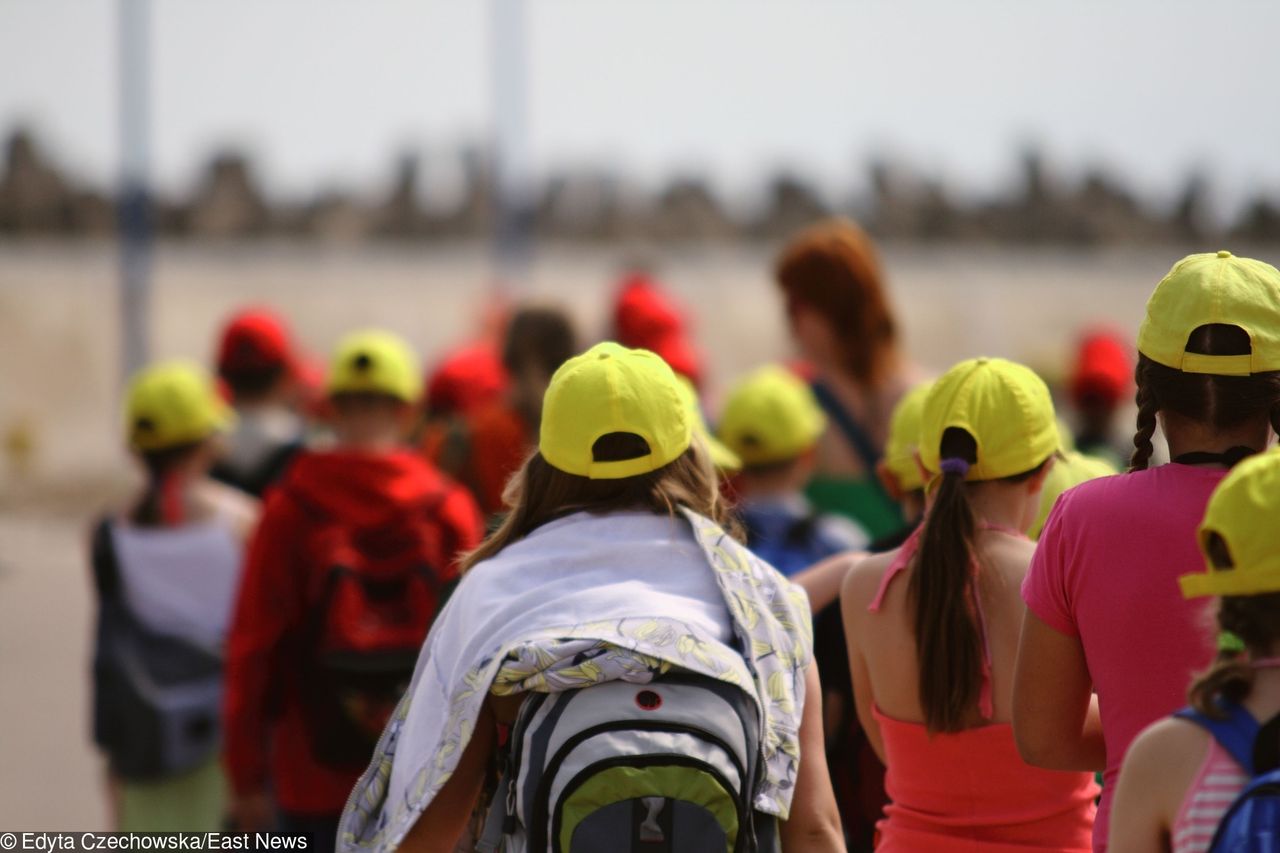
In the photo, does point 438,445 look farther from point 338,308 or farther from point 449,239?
point 449,239

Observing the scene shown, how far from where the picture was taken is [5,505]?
15023 millimetres

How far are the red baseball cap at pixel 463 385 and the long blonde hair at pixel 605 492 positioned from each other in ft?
12.7

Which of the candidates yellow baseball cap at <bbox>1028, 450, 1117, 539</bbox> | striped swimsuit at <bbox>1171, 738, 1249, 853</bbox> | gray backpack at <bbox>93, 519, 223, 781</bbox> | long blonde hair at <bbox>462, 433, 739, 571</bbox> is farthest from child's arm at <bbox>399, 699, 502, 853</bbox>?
gray backpack at <bbox>93, 519, 223, 781</bbox>

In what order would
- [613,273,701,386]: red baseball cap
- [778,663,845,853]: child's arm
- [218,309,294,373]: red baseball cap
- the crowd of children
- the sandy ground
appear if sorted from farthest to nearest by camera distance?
the sandy ground, [613,273,701,386]: red baseball cap, [218,309,294,373]: red baseball cap, [778,663,845,853]: child's arm, the crowd of children

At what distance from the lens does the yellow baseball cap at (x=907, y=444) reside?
342 cm

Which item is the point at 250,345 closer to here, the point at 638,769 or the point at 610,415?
the point at 610,415

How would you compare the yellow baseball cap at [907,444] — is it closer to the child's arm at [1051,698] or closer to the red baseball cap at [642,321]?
the child's arm at [1051,698]

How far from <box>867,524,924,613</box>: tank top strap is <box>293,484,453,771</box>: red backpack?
1469 millimetres

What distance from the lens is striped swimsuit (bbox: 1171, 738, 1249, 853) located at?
6.21 feet

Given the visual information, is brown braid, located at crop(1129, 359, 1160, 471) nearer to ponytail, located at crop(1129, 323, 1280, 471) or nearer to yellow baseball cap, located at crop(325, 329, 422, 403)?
ponytail, located at crop(1129, 323, 1280, 471)

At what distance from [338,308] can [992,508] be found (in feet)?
69.3

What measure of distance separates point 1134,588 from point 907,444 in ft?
3.62

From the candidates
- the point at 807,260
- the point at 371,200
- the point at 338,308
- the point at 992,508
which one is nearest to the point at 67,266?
the point at 338,308

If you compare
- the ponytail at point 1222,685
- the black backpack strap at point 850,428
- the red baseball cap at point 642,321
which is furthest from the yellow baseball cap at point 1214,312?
the red baseball cap at point 642,321
